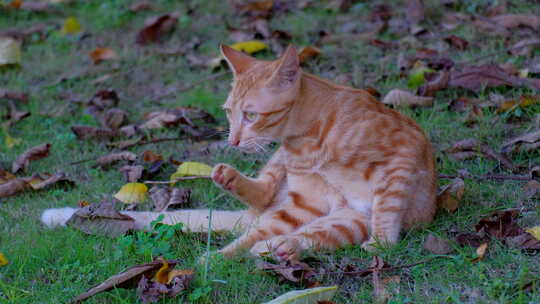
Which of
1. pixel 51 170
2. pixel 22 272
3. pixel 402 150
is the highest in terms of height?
pixel 402 150

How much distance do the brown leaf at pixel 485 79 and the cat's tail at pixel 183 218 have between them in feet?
6.24

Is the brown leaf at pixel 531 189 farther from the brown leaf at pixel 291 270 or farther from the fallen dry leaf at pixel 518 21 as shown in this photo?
the fallen dry leaf at pixel 518 21

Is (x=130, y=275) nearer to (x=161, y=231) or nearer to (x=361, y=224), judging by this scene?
(x=161, y=231)

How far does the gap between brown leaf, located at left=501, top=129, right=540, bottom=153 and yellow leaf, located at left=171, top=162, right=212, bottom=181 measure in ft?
5.88

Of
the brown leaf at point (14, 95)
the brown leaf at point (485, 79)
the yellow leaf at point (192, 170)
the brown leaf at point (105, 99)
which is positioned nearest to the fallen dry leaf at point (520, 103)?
the brown leaf at point (485, 79)

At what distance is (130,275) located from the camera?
2.90 meters

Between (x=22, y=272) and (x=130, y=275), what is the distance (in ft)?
2.13

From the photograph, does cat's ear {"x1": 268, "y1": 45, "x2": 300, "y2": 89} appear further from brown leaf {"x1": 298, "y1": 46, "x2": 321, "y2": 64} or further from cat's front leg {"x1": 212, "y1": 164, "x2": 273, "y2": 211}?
brown leaf {"x1": 298, "y1": 46, "x2": 321, "y2": 64}

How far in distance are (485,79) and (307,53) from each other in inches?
61.8

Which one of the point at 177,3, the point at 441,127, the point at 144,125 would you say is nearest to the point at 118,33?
the point at 177,3

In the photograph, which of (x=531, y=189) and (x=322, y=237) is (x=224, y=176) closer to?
(x=322, y=237)

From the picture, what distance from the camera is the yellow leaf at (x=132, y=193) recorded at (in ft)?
13.2

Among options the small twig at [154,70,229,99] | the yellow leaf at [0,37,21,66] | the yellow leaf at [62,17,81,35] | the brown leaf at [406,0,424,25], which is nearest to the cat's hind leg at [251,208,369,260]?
the small twig at [154,70,229,99]

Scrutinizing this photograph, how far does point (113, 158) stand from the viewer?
4.58 metres
